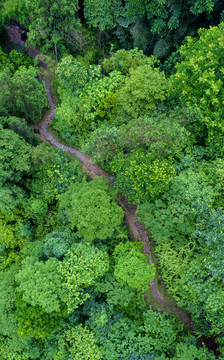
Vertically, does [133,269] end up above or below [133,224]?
below

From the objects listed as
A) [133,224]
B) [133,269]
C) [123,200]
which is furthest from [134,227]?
[133,269]

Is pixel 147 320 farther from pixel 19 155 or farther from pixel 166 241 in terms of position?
pixel 19 155

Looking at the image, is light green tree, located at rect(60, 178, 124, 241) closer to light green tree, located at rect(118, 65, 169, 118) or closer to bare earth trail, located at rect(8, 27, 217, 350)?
bare earth trail, located at rect(8, 27, 217, 350)

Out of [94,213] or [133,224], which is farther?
[133,224]

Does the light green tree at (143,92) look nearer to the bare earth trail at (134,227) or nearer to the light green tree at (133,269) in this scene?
the bare earth trail at (134,227)

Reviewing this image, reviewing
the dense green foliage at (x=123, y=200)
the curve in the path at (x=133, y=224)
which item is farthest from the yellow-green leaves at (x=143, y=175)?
the curve in the path at (x=133, y=224)

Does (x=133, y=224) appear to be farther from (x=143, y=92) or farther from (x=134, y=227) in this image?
(x=143, y=92)

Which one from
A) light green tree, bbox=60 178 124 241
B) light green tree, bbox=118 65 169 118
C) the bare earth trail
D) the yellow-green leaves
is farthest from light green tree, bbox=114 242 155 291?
light green tree, bbox=118 65 169 118

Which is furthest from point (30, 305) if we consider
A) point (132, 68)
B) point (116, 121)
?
point (132, 68)
